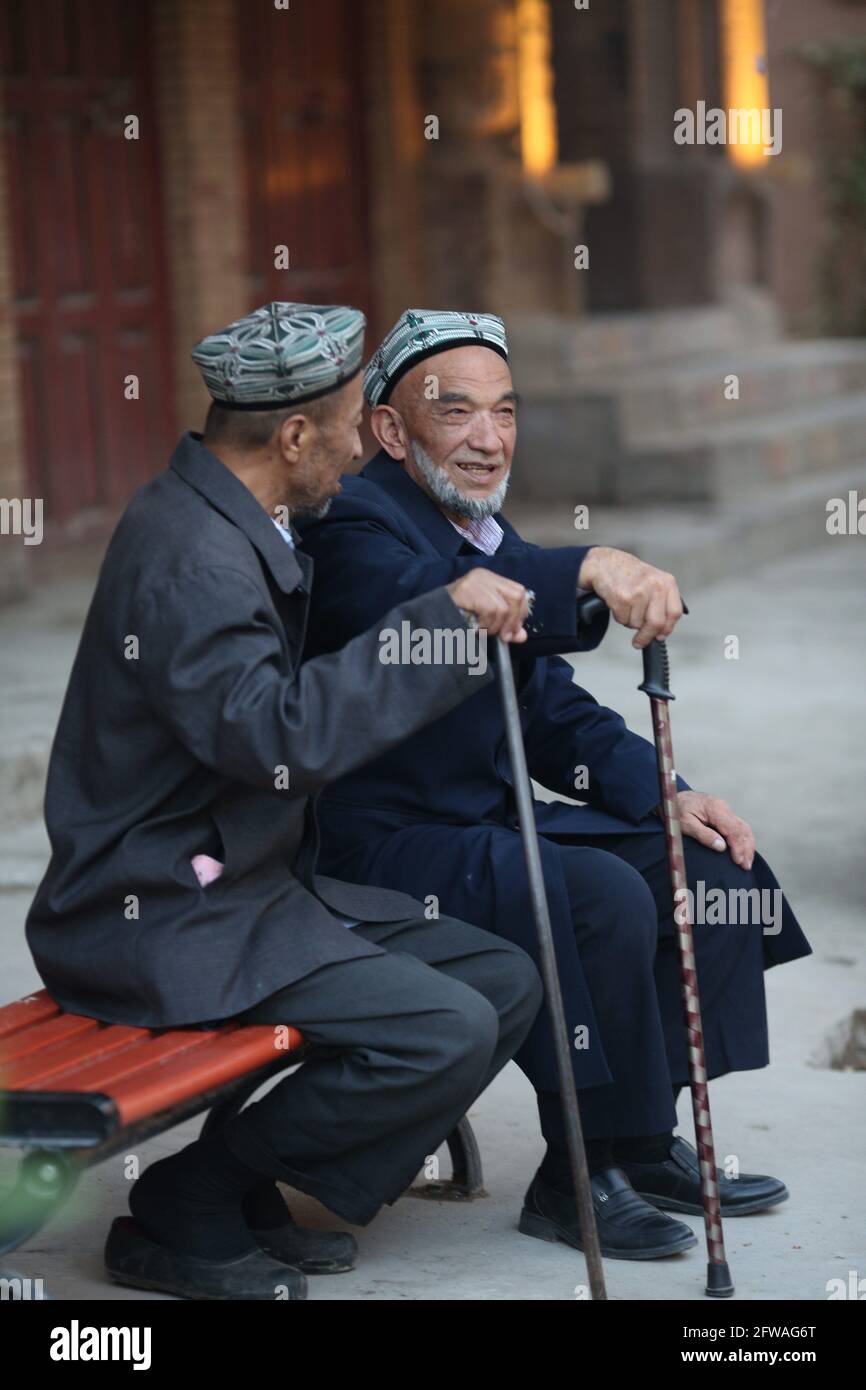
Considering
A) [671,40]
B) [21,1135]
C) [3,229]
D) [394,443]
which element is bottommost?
[21,1135]

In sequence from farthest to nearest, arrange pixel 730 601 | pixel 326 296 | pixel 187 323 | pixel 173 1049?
pixel 326 296 → pixel 187 323 → pixel 730 601 → pixel 173 1049

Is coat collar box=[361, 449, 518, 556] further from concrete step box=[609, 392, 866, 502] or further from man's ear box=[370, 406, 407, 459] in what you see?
concrete step box=[609, 392, 866, 502]

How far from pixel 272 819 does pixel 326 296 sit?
8.29 meters

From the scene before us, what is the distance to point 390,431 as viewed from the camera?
358cm

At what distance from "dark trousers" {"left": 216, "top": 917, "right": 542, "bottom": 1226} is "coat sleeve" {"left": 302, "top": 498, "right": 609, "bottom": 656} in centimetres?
55

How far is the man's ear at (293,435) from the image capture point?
301 centimetres

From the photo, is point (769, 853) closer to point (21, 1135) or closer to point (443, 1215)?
point (443, 1215)

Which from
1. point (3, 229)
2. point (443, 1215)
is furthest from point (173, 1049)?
point (3, 229)

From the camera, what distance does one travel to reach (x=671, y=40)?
445 inches

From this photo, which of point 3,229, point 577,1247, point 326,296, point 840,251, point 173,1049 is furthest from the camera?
point 840,251

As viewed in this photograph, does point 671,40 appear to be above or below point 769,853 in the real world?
above

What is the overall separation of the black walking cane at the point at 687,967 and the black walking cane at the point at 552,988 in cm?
20

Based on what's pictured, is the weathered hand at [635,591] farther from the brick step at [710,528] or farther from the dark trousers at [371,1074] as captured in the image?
the brick step at [710,528]

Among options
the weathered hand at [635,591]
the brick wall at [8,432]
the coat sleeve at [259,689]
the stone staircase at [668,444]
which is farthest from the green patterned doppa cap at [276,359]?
the stone staircase at [668,444]
